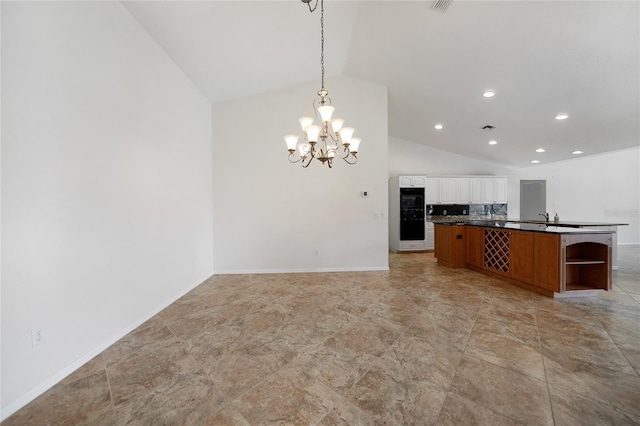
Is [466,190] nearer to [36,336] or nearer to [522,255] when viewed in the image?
[522,255]

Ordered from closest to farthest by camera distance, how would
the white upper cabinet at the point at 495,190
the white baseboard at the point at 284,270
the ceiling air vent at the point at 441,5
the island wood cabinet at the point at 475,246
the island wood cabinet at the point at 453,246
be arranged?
the ceiling air vent at the point at 441,5 < the island wood cabinet at the point at 475,246 < the white baseboard at the point at 284,270 < the island wood cabinet at the point at 453,246 < the white upper cabinet at the point at 495,190

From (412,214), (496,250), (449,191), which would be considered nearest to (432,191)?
(449,191)

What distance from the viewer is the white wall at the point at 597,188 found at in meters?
7.69

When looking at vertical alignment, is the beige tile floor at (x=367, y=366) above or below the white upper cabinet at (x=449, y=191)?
below

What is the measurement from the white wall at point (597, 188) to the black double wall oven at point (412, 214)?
3688 mm

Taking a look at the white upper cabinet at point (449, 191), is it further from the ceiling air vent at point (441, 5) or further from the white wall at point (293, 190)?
the ceiling air vent at point (441, 5)

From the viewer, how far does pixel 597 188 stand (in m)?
7.85

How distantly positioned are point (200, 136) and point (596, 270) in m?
6.44

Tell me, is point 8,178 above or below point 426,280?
above

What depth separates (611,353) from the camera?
207 cm

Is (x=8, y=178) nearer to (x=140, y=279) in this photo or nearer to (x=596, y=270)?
(x=140, y=279)

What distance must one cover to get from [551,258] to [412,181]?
3.86 metres

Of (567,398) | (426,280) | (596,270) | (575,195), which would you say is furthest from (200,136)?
(575,195)

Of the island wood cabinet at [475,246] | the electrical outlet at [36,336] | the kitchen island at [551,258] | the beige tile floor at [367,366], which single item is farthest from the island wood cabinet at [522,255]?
the electrical outlet at [36,336]
